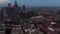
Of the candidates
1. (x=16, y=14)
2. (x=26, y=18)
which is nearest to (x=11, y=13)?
(x=16, y=14)

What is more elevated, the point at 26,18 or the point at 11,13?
the point at 11,13

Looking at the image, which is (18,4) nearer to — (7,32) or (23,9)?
(23,9)

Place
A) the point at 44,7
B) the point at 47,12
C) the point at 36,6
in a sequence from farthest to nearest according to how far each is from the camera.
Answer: the point at 47,12 < the point at 44,7 < the point at 36,6

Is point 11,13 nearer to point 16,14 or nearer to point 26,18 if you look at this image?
point 16,14

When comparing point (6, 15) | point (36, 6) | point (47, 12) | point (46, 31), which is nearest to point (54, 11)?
point (47, 12)

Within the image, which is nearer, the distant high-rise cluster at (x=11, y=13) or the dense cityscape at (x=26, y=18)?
the dense cityscape at (x=26, y=18)

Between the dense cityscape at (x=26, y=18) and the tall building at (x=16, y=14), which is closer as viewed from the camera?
the dense cityscape at (x=26, y=18)

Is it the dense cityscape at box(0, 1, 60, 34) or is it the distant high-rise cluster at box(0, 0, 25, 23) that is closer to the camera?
the dense cityscape at box(0, 1, 60, 34)

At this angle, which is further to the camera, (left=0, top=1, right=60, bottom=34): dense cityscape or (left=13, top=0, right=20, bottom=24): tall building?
(left=13, top=0, right=20, bottom=24): tall building
